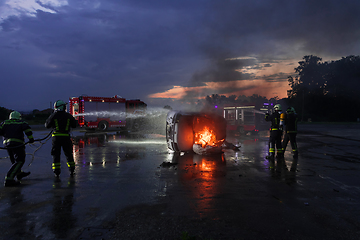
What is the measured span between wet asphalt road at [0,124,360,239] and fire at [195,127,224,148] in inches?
43.4

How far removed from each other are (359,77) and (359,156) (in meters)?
51.9

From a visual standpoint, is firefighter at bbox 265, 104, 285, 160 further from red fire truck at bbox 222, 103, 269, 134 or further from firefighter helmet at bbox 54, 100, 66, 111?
red fire truck at bbox 222, 103, 269, 134

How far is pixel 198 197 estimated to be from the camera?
4.25 metres

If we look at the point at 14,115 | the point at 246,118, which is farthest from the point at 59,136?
the point at 246,118

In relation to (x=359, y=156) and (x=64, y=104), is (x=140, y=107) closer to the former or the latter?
(x=64, y=104)

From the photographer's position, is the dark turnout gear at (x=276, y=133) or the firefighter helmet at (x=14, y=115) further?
the dark turnout gear at (x=276, y=133)

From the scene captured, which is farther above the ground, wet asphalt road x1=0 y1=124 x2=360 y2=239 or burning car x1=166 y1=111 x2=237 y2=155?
burning car x1=166 y1=111 x2=237 y2=155

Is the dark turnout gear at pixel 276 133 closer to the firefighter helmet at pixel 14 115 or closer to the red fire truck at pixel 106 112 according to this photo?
the firefighter helmet at pixel 14 115

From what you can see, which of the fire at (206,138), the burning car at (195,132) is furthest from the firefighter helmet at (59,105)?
the fire at (206,138)

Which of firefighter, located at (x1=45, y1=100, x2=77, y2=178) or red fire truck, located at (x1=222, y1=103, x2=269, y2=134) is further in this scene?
red fire truck, located at (x1=222, y1=103, x2=269, y2=134)

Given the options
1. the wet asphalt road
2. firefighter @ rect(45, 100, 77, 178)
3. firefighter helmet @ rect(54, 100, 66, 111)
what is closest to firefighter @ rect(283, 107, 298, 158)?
the wet asphalt road

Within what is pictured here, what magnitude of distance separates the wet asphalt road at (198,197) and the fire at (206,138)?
1.10 meters

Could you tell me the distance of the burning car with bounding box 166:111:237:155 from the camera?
8219mm

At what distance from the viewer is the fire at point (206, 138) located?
838 cm
